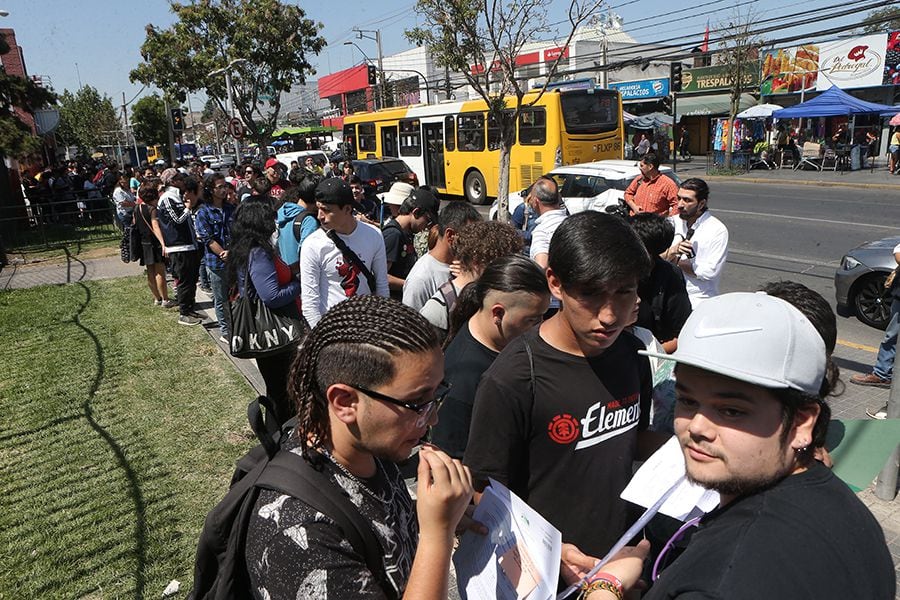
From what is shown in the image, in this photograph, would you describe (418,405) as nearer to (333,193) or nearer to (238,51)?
(333,193)

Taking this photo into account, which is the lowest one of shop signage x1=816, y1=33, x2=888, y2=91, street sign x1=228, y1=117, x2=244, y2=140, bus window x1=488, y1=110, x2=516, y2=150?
bus window x1=488, y1=110, x2=516, y2=150

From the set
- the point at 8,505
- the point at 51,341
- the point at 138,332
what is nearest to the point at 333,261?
the point at 8,505

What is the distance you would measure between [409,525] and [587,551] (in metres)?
0.79

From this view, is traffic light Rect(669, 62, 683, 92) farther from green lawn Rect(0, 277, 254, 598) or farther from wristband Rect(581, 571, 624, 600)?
wristband Rect(581, 571, 624, 600)

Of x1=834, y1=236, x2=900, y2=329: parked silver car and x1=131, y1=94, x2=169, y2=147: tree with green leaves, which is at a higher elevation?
x1=131, y1=94, x2=169, y2=147: tree with green leaves

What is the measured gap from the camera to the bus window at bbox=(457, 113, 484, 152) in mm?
18750

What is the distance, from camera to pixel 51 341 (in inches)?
295

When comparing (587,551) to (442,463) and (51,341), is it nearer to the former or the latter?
(442,463)

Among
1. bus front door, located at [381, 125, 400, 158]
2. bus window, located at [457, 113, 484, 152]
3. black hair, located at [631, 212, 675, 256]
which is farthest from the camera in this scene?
bus front door, located at [381, 125, 400, 158]

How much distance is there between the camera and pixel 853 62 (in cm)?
2773

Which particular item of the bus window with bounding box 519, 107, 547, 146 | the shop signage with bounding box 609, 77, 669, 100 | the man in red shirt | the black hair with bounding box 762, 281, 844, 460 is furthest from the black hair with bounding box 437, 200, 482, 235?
the shop signage with bounding box 609, 77, 669, 100

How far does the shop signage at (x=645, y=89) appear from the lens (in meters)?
37.2

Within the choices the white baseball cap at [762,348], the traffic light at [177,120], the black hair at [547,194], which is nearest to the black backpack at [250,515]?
the white baseball cap at [762,348]

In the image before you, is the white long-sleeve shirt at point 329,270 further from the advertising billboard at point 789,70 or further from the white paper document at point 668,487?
the advertising billboard at point 789,70
